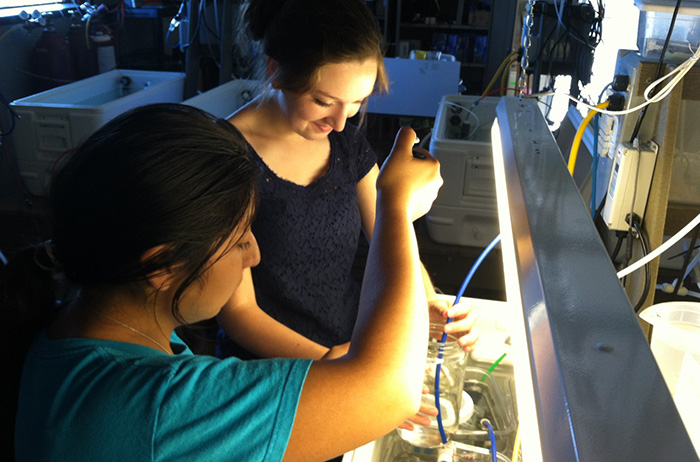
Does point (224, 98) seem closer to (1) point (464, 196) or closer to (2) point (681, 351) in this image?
(1) point (464, 196)

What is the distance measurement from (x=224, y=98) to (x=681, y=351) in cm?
314

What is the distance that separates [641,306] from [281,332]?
27.6 inches

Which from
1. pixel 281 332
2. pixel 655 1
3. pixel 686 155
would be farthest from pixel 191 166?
pixel 686 155

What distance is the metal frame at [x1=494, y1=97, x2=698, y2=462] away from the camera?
0.35 m

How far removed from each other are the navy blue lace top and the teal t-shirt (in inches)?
24.3

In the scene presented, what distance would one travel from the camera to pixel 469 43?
6102 mm

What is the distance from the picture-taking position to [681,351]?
0.85 m

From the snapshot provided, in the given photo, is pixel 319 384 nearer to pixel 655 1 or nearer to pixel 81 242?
pixel 81 242

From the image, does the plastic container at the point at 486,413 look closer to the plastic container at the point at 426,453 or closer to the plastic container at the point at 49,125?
the plastic container at the point at 426,453

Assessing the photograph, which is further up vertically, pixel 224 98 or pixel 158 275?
pixel 158 275

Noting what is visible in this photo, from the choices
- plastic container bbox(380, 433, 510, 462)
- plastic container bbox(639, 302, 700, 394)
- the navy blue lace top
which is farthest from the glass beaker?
plastic container bbox(639, 302, 700, 394)

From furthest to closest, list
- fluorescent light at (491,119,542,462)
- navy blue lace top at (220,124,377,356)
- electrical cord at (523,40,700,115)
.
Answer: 1. navy blue lace top at (220,124,377,356)
2. electrical cord at (523,40,700,115)
3. fluorescent light at (491,119,542,462)

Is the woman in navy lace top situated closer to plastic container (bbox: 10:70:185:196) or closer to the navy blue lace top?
the navy blue lace top

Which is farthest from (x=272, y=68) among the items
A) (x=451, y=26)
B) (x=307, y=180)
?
(x=451, y=26)
